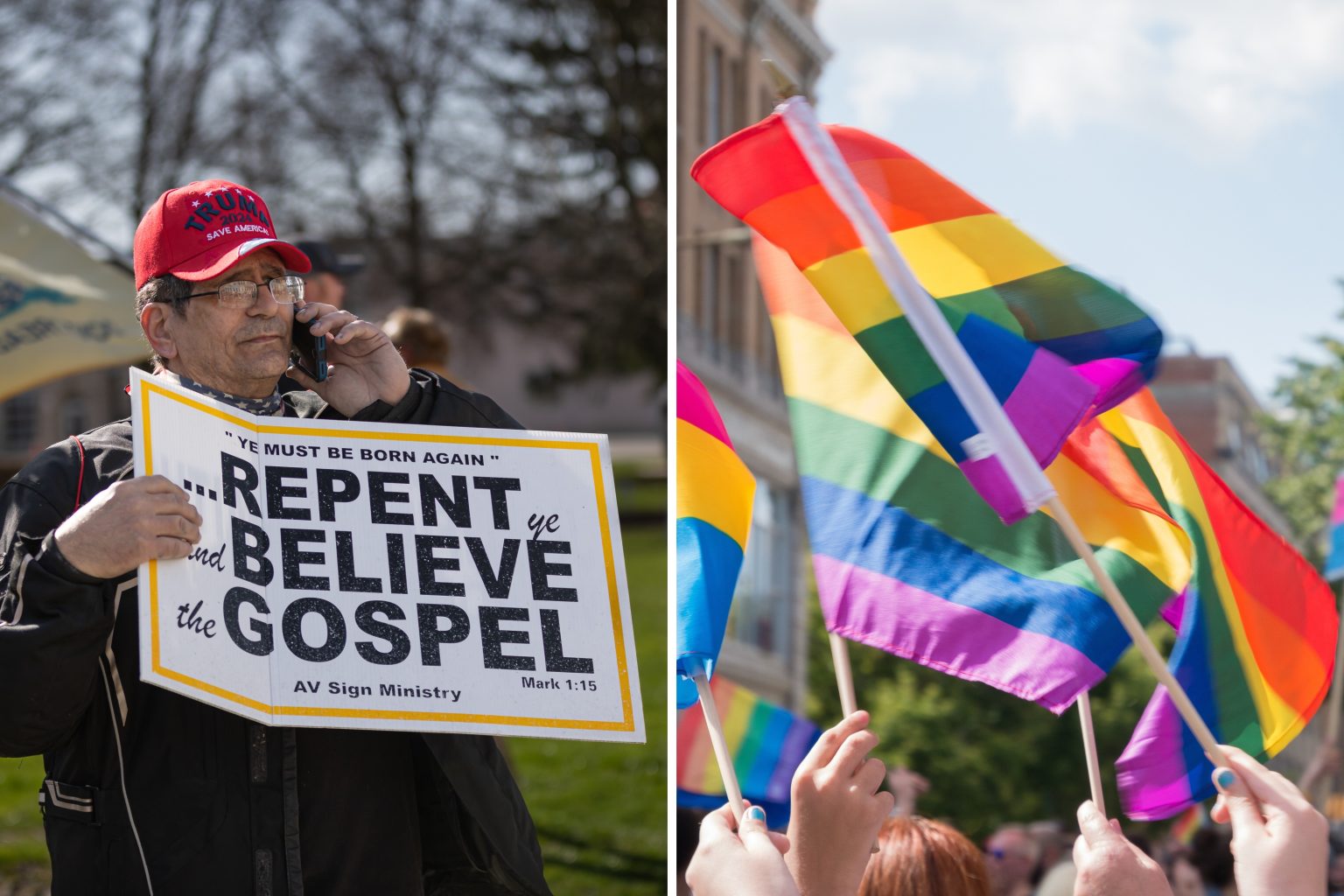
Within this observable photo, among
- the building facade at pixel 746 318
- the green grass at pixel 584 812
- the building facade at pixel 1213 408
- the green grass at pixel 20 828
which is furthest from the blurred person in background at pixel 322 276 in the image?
the building facade at pixel 746 318

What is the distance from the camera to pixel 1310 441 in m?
13.4

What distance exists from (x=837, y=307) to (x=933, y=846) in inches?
46.9

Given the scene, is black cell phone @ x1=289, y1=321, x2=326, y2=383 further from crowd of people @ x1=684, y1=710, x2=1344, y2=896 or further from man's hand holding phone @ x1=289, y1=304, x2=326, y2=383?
crowd of people @ x1=684, y1=710, x2=1344, y2=896

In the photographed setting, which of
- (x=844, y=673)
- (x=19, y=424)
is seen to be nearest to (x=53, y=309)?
(x=844, y=673)

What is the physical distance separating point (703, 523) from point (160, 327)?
48.9 inches

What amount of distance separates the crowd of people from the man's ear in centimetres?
131

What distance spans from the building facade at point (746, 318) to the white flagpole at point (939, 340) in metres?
19.0

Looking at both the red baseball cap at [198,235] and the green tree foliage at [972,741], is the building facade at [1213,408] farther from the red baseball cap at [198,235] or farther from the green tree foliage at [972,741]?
the red baseball cap at [198,235]

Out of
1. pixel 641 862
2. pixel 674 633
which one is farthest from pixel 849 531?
pixel 641 862

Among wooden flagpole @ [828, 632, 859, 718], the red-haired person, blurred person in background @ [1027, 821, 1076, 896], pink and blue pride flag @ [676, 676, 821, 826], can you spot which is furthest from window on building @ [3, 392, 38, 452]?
the red-haired person

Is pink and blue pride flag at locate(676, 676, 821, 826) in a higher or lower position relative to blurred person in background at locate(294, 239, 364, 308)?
lower

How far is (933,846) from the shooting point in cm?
312

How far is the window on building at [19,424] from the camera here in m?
28.4

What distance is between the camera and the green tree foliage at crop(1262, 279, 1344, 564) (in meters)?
12.8
